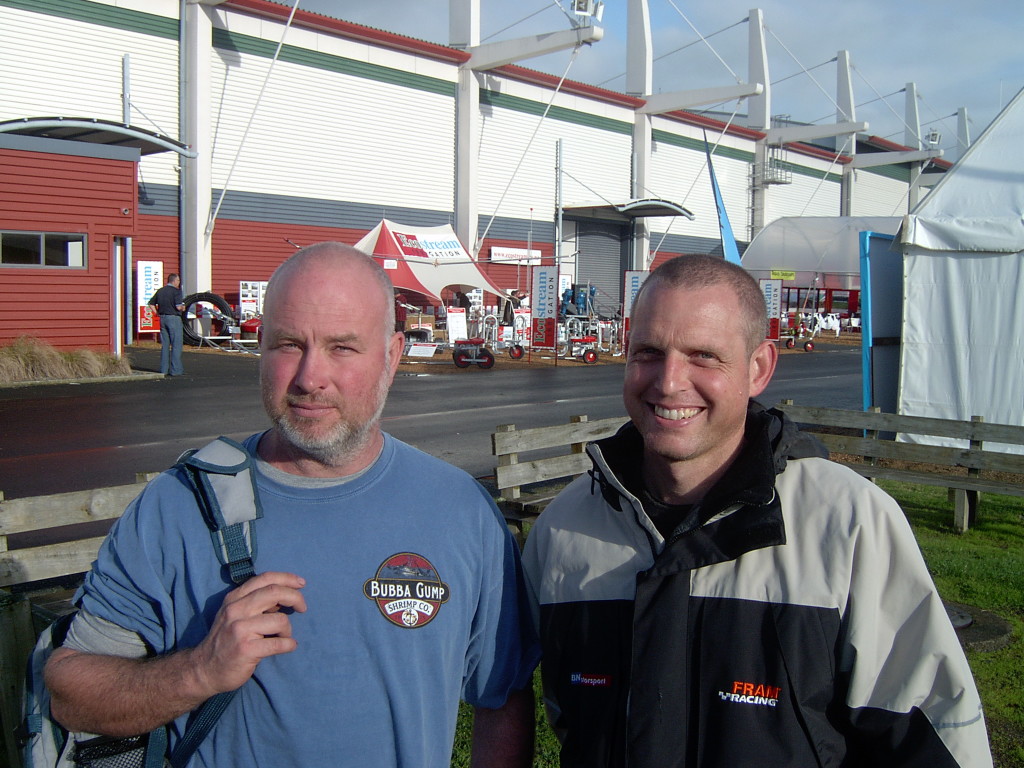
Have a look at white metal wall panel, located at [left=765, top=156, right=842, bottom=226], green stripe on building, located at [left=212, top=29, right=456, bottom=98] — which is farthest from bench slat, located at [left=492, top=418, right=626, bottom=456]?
white metal wall panel, located at [left=765, top=156, right=842, bottom=226]

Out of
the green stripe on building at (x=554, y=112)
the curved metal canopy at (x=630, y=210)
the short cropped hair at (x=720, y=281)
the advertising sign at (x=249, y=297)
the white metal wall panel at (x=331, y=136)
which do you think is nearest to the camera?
the short cropped hair at (x=720, y=281)

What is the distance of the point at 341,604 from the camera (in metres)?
2.06

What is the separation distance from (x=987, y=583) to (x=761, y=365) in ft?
17.9

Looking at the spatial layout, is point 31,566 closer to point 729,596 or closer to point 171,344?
point 729,596

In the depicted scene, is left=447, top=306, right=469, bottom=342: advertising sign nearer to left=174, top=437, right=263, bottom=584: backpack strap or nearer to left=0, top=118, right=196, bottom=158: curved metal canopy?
left=0, top=118, right=196, bottom=158: curved metal canopy

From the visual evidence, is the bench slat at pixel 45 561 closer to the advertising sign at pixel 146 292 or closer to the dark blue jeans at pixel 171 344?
the dark blue jeans at pixel 171 344

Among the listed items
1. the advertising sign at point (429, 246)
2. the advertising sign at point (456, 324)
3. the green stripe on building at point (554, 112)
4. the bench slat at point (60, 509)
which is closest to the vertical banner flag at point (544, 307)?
the advertising sign at point (456, 324)

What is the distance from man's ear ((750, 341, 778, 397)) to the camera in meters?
2.30

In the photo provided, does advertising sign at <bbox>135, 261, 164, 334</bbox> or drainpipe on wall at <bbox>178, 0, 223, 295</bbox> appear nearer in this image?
advertising sign at <bbox>135, 261, 164, 334</bbox>

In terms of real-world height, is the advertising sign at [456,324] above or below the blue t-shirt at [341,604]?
above

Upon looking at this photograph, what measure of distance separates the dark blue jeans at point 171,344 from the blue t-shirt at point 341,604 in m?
18.4

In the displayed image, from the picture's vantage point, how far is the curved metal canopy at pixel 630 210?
131ft

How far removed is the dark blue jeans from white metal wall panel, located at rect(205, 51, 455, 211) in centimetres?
1193

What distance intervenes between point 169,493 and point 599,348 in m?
28.4
